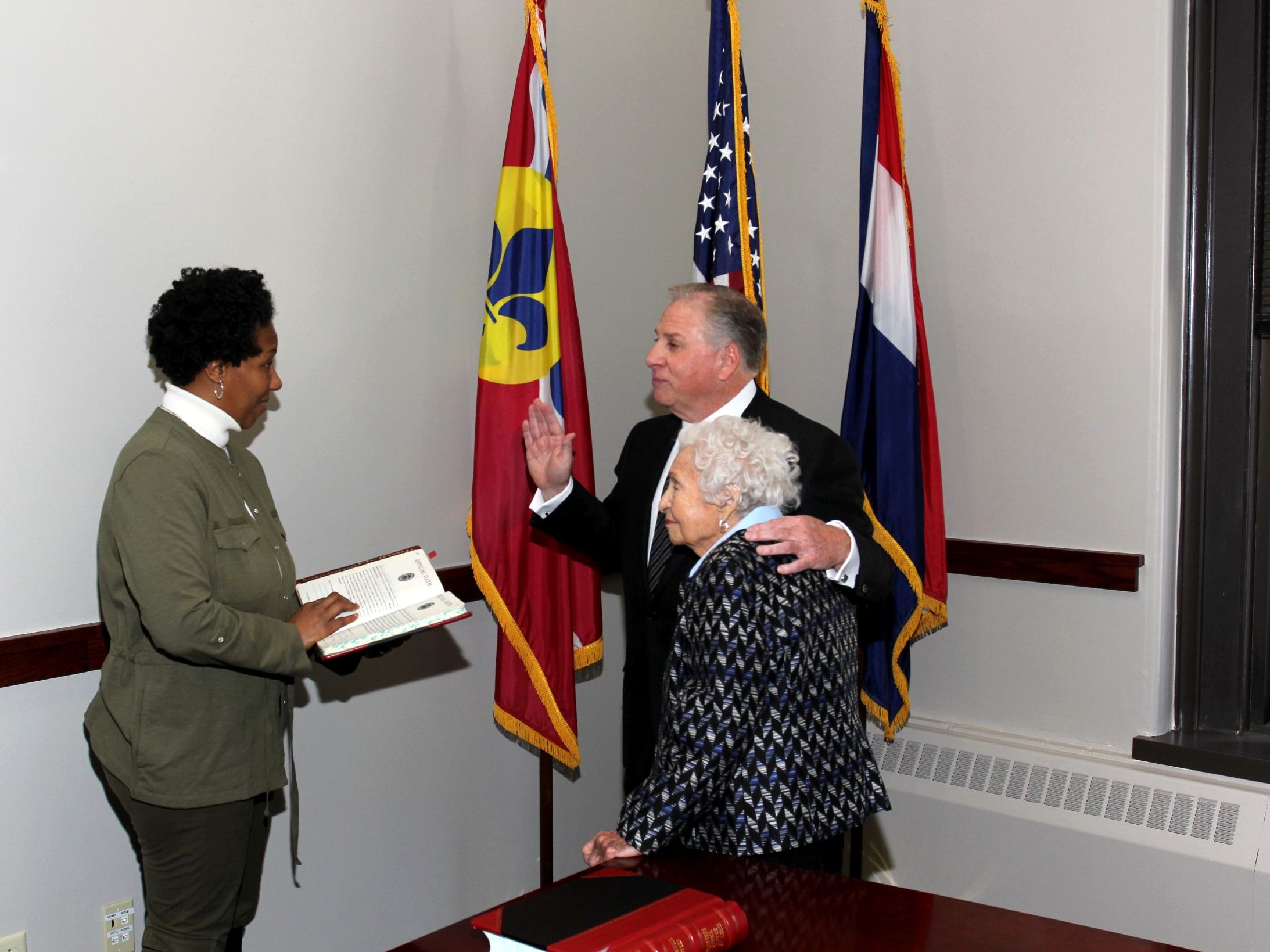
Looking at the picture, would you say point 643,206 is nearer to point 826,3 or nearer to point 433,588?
point 826,3

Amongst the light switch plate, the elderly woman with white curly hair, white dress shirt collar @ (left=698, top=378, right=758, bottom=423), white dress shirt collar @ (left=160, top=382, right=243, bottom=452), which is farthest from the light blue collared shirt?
the light switch plate

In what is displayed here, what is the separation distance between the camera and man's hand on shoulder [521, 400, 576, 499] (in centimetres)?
259

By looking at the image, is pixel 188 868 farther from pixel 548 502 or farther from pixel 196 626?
pixel 548 502

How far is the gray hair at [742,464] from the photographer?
1.81 m

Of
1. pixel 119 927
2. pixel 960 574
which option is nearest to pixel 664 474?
pixel 960 574

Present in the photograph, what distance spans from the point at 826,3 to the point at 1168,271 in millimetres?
1445

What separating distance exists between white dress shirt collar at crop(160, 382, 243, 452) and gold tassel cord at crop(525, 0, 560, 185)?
4.00 feet

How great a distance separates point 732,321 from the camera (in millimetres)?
2553

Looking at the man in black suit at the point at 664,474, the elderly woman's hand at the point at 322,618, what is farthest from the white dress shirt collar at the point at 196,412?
the man in black suit at the point at 664,474

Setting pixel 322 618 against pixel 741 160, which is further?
pixel 741 160

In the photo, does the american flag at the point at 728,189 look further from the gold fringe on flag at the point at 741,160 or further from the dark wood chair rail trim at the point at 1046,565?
the dark wood chair rail trim at the point at 1046,565

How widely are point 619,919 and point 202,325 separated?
133 cm

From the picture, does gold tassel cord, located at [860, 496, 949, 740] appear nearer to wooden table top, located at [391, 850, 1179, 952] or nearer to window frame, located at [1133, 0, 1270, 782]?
window frame, located at [1133, 0, 1270, 782]

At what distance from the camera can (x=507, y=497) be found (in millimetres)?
2842
